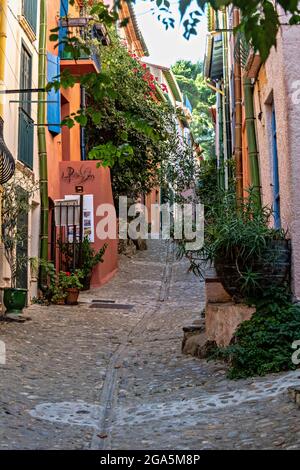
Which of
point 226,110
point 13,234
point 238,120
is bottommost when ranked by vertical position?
point 13,234

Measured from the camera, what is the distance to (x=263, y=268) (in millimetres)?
6746

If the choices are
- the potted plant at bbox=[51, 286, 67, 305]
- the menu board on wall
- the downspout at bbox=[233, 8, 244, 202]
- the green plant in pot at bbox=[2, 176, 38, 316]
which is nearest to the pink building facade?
the downspout at bbox=[233, 8, 244, 202]

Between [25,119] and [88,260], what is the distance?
3.92m

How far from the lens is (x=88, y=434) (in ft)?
16.0

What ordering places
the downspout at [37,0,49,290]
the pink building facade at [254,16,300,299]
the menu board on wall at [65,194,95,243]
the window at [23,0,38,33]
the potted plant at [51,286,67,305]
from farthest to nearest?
the menu board on wall at [65,194,95,243]
the downspout at [37,0,49,290]
the potted plant at [51,286,67,305]
the window at [23,0,38,33]
the pink building facade at [254,16,300,299]

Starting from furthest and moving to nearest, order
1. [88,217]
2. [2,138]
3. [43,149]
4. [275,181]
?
[88,217], [43,149], [2,138], [275,181]

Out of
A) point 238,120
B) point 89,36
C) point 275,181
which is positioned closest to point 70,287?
point 238,120

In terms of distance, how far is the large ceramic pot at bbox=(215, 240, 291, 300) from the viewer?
6.74 meters

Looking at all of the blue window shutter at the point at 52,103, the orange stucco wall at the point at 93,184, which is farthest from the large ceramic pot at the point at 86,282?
the blue window shutter at the point at 52,103

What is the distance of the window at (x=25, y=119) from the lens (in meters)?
11.8

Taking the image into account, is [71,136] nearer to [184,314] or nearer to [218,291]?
[184,314]

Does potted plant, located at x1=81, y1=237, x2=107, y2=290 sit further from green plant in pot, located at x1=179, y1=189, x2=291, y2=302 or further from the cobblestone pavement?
green plant in pot, located at x1=179, y1=189, x2=291, y2=302

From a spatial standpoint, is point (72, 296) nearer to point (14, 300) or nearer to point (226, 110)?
point (14, 300)

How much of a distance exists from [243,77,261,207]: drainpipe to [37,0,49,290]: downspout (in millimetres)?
4773
